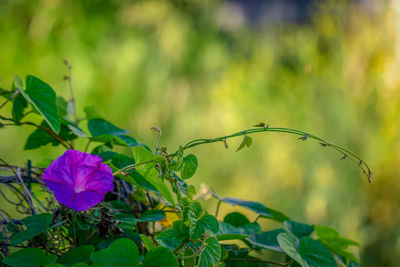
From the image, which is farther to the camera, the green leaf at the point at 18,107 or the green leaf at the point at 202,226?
the green leaf at the point at 18,107

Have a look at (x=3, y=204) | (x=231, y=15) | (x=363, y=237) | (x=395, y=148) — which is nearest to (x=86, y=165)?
(x=3, y=204)

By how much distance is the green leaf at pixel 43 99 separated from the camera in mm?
Answer: 474

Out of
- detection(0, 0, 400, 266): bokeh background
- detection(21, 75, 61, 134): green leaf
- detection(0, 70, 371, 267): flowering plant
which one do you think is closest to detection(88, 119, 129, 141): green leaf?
detection(0, 70, 371, 267): flowering plant

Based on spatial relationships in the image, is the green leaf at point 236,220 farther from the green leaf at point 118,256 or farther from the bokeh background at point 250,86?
the bokeh background at point 250,86

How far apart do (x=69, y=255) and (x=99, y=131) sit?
21 cm

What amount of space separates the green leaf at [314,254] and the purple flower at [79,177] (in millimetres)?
230

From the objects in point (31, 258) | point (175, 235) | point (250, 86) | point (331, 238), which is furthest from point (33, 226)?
point (250, 86)

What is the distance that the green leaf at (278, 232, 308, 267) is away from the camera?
0.45 meters

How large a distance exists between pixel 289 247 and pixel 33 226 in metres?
0.26

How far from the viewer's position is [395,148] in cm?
230

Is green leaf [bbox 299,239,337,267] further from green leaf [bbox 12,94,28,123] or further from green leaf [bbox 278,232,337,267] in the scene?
green leaf [bbox 12,94,28,123]

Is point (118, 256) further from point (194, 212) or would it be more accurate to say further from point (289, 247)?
point (289, 247)

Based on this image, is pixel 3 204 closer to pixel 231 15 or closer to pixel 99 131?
pixel 99 131

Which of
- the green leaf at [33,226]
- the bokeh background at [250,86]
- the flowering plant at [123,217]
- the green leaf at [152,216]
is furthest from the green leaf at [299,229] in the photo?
the bokeh background at [250,86]
